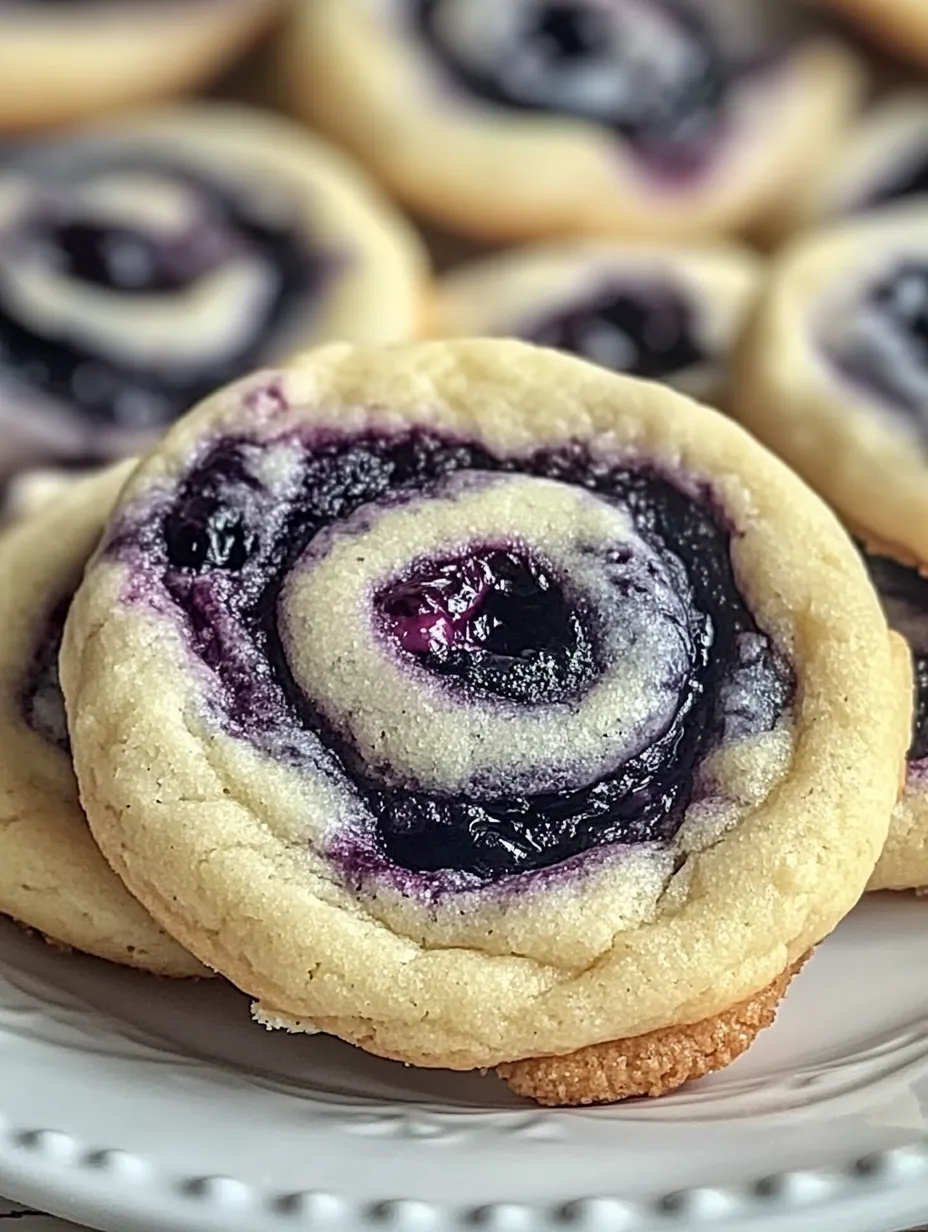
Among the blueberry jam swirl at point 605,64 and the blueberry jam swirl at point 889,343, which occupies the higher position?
the blueberry jam swirl at point 605,64

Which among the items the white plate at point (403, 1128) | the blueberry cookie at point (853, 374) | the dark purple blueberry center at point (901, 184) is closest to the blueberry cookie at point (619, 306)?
the blueberry cookie at point (853, 374)

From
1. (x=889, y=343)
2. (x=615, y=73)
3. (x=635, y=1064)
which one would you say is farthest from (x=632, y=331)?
(x=635, y=1064)

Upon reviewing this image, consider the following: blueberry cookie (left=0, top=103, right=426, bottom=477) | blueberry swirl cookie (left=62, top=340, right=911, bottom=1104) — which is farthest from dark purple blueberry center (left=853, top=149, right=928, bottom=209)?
blueberry swirl cookie (left=62, top=340, right=911, bottom=1104)

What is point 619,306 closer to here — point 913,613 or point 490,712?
point 913,613

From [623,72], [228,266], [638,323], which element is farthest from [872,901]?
[623,72]

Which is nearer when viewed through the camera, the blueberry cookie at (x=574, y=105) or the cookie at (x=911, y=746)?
the cookie at (x=911, y=746)

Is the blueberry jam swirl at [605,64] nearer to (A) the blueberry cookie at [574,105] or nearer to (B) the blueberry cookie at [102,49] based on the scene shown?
(A) the blueberry cookie at [574,105]

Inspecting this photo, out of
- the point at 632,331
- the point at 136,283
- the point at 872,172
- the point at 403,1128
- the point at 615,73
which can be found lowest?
the point at 403,1128
